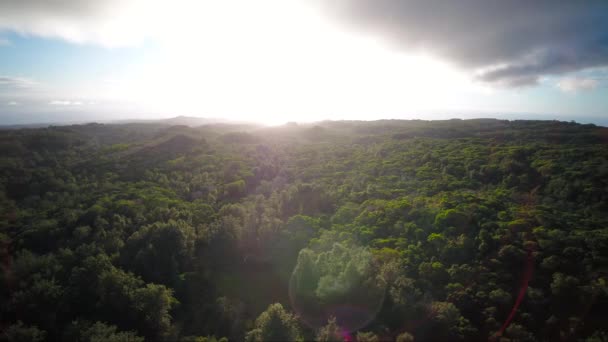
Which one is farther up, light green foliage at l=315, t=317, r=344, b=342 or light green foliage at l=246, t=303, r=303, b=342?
light green foliage at l=315, t=317, r=344, b=342

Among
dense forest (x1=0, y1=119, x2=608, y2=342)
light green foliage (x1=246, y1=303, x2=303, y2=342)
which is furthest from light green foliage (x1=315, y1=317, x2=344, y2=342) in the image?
light green foliage (x1=246, y1=303, x2=303, y2=342)

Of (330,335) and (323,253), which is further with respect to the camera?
(323,253)

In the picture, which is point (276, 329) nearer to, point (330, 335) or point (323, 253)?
point (330, 335)

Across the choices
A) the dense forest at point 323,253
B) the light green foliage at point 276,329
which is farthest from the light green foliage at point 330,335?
the light green foliage at point 276,329

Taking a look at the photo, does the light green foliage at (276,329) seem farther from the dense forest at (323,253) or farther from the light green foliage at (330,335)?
the light green foliage at (330,335)

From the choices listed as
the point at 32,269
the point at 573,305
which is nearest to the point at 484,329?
the point at 573,305

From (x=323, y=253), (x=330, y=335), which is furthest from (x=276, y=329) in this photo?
(x=323, y=253)

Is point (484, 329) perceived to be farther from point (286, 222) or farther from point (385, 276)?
→ point (286, 222)

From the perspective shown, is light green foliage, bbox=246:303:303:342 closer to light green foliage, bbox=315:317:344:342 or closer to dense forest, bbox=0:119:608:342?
dense forest, bbox=0:119:608:342
